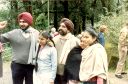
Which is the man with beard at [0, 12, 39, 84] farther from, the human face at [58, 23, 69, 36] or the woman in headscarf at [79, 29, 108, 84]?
the woman in headscarf at [79, 29, 108, 84]

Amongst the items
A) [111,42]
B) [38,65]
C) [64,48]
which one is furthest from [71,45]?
[111,42]

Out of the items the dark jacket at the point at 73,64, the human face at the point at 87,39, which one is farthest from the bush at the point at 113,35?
the human face at the point at 87,39

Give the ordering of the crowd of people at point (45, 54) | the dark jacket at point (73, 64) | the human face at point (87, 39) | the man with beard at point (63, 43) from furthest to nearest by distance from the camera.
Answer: the man with beard at point (63, 43)
the crowd of people at point (45, 54)
the dark jacket at point (73, 64)
the human face at point (87, 39)

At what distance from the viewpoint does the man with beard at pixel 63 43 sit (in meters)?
7.20

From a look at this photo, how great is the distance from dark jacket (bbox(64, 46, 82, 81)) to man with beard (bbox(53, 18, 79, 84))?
24 centimetres

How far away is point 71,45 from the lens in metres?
7.20

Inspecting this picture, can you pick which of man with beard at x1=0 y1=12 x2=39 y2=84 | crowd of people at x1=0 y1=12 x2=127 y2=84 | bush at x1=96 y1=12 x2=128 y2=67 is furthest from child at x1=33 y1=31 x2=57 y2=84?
bush at x1=96 y1=12 x2=128 y2=67

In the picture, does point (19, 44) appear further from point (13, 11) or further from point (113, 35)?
point (13, 11)

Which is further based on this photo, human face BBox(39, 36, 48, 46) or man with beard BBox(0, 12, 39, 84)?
man with beard BBox(0, 12, 39, 84)

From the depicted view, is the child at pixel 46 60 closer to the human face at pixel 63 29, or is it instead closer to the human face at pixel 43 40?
the human face at pixel 43 40

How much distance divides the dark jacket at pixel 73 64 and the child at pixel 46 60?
367 millimetres

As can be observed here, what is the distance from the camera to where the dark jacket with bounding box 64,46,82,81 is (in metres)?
6.77

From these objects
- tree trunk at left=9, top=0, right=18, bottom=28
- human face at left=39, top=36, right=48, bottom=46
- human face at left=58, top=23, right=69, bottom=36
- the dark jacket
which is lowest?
the dark jacket

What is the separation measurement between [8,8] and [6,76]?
1603 cm
